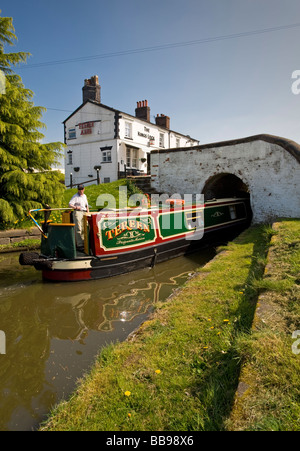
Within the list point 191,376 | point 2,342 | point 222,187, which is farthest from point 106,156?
point 191,376

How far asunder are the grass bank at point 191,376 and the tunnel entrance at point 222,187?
9512mm

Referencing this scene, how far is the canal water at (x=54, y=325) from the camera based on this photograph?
9.22 feet

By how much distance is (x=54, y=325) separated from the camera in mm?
4312

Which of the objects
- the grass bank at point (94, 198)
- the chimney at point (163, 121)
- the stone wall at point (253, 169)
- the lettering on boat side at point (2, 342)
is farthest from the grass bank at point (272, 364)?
the chimney at point (163, 121)

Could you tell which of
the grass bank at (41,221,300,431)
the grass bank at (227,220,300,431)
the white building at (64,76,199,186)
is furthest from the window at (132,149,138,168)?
the grass bank at (227,220,300,431)

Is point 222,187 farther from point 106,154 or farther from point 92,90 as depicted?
point 92,90

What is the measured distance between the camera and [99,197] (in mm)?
12844

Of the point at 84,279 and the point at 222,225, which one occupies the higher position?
the point at 222,225

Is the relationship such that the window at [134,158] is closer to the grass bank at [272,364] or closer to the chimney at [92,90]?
the chimney at [92,90]

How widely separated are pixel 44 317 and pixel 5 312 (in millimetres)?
763

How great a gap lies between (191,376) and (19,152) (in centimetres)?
1023

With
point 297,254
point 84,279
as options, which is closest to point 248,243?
point 297,254

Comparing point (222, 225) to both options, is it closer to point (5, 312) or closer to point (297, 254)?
→ point (297, 254)
